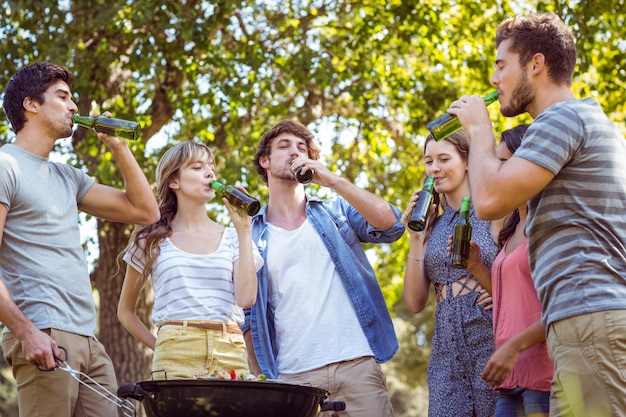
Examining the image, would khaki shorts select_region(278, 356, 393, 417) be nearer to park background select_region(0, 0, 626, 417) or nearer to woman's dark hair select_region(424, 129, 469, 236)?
woman's dark hair select_region(424, 129, 469, 236)

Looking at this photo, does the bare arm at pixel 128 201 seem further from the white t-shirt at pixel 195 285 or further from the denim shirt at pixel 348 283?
the denim shirt at pixel 348 283

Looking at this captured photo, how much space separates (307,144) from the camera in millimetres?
4691

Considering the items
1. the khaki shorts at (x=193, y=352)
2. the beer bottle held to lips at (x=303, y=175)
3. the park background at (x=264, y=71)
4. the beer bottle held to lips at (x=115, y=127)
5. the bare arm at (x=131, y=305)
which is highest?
the park background at (x=264, y=71)

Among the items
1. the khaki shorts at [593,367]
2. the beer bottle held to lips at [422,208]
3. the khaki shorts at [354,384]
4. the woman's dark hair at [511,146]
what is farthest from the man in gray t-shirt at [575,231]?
the khaki shorts at [354,384]

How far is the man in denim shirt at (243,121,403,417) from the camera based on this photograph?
13.5ft

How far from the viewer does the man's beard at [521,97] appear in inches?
117

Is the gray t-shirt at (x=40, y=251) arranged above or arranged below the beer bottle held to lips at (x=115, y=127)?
below

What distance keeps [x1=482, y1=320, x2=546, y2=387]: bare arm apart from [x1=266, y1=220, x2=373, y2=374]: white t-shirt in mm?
966

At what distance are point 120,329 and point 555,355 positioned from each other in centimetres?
661

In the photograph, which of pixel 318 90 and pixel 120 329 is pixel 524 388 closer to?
pixel 120 329

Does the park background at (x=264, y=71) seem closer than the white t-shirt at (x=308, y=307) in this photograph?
No

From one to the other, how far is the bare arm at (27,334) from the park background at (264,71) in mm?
5329

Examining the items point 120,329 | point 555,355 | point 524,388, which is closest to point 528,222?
point 555,355

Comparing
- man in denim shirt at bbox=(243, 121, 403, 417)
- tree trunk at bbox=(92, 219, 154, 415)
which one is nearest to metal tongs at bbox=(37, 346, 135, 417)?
man in denim shirt at bbox=(243, 121, 403, 417)
